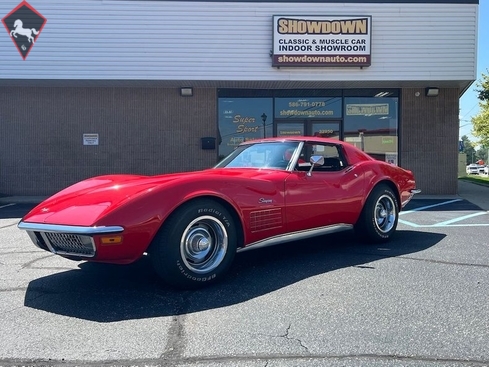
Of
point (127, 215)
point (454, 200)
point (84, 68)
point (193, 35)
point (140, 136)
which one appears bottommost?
point (454, 200)

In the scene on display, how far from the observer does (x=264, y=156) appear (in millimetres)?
5453

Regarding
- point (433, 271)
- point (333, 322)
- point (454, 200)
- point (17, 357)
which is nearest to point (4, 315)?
point (17, 357)

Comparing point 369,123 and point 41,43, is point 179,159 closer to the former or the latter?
point 41,43

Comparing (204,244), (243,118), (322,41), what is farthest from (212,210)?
(243,118)

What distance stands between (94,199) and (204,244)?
1040mm

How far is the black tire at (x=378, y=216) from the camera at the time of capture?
5891mm

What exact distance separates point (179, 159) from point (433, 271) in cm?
934

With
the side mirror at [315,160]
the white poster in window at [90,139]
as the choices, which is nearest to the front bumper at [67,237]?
the side mirror at [315,160]

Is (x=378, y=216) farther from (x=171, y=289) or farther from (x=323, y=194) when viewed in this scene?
(x=171, y=289)

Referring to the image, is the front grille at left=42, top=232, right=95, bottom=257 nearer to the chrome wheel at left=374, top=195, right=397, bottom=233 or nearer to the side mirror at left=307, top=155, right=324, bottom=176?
the side mirror at left=307, top=155, right=324, bottom=176

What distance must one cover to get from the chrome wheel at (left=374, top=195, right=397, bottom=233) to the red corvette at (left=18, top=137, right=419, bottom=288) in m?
0.24

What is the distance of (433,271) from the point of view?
186 inches

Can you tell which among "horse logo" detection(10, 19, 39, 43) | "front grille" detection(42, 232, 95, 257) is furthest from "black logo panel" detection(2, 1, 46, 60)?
"front grille" detection(42, 232, 95, 257)

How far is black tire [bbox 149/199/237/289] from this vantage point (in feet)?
12.9
